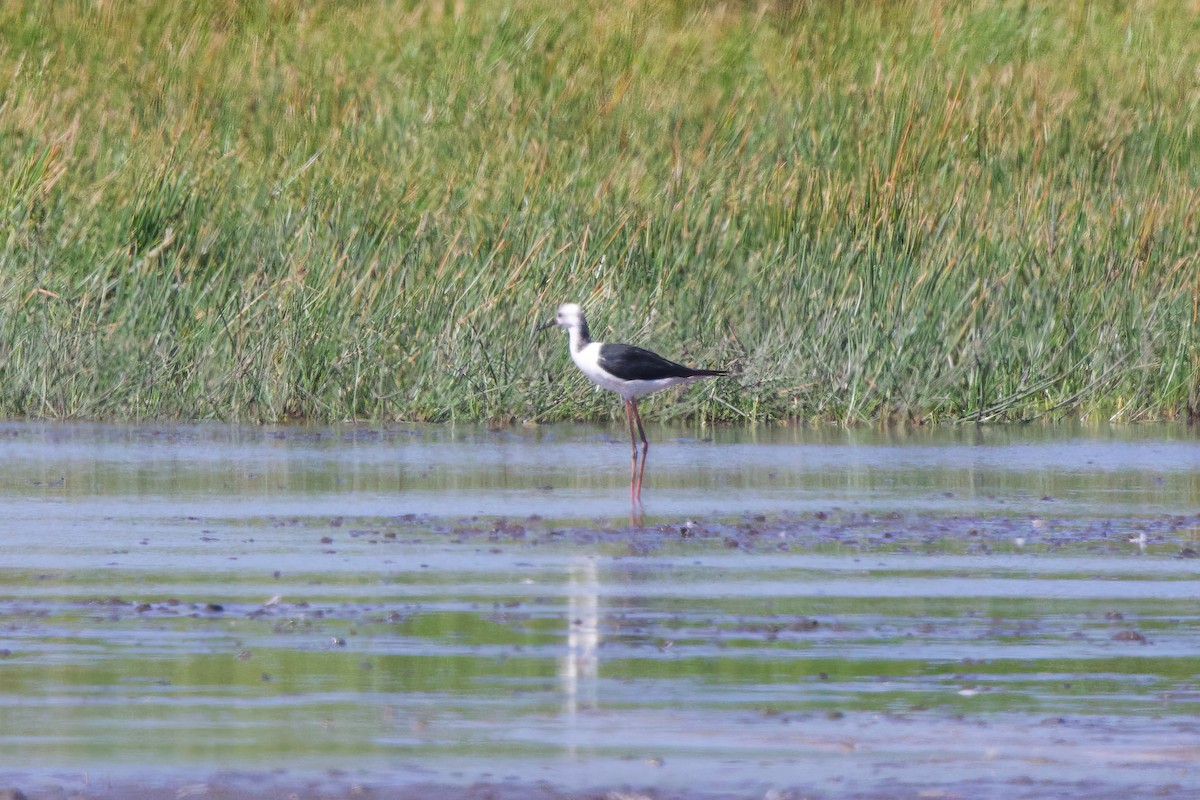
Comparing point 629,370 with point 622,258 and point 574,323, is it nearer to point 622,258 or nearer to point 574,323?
point 574,323

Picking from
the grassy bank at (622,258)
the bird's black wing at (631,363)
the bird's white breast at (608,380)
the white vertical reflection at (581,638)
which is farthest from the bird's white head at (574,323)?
the white vertical reflection at (581,638)

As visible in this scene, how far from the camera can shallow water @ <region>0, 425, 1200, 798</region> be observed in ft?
18.7

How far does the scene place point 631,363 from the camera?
566 inches

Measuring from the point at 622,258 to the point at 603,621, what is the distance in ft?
Result: 31.7

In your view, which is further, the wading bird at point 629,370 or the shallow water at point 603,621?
the wading bird at point 629,370

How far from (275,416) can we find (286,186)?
2.66 metres

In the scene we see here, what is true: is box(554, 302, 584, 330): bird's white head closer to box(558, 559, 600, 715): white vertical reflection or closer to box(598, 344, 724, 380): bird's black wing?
box(598, 344, 724, 380): bird's black wing

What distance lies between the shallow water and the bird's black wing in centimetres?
68

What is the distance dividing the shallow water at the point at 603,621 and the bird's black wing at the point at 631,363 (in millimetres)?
676

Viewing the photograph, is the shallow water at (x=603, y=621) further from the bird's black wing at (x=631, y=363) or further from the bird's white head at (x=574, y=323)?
the bird's white head at (x=574, y=323)

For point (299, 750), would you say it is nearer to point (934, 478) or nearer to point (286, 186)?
point (934, 478)

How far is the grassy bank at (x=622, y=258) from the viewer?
16.2 meters

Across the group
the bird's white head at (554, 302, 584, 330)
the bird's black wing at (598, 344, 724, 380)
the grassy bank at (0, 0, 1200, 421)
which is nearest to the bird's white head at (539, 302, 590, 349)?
the bird's white head at (554, 302, 584, 330)

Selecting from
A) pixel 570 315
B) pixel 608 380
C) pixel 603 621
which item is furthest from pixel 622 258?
pixel 603 621
